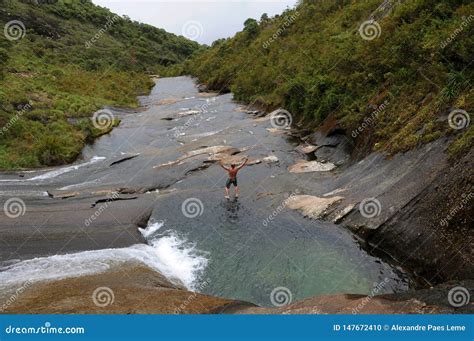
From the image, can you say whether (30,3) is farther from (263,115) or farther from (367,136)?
(367,136)

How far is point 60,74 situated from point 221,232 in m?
50.9

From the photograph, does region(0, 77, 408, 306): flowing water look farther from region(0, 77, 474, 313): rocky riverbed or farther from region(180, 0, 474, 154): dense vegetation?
region(180, 0, 474, 154): dense vegetation

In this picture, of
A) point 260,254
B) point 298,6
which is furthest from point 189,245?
point 298,6

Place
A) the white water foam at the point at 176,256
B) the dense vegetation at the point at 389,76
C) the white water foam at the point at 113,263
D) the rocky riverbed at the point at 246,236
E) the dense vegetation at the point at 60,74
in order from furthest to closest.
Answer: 1. the dense vegetation at the point at 60,74
2. the dense vegetation at the point at 389,76
3. the white water foam at the point at 176,256
4. the white water foam at the point at 113,263
5. the rocky riverbed at the point at 246,236

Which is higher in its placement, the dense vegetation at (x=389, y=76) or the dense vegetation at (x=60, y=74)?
the dense vegetation at (x=389, y=76)

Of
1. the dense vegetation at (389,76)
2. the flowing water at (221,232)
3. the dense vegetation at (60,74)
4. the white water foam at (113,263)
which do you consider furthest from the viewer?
the dense vegetation at (60,74)

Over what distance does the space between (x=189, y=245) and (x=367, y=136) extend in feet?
41.2

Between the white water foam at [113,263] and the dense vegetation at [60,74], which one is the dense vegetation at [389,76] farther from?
the dense vegetation at [60,74]

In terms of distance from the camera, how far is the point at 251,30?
268 ft

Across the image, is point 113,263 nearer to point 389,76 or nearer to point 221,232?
point 221,232

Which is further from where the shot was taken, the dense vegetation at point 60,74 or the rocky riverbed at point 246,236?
the dense vegetation at point 60,74

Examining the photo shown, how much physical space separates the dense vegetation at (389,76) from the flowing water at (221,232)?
4.09 m

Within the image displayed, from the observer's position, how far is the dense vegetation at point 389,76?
1947cm

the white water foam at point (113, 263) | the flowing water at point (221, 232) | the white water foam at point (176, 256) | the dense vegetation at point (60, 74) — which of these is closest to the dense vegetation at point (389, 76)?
the flowing water at point (221, 232)
